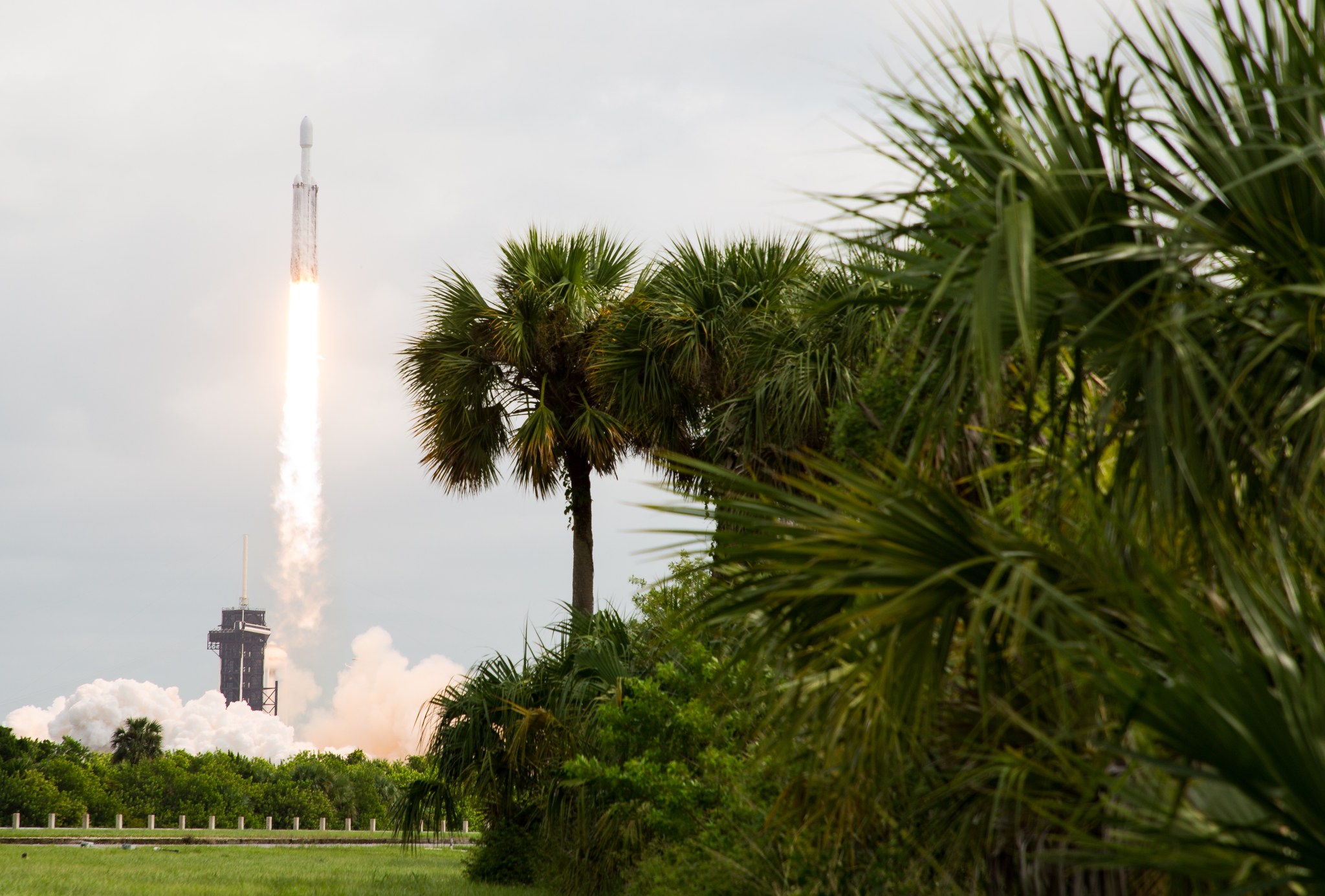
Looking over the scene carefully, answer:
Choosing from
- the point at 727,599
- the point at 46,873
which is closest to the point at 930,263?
the point at 727,599

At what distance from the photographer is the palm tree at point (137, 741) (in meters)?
66.9

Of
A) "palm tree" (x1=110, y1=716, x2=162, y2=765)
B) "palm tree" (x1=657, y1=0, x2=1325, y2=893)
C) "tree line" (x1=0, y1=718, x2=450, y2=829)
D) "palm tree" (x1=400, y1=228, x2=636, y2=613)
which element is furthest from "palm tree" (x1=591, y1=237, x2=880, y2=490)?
"palm tree" (x1=110, y1=716, x2=162, y2=765)

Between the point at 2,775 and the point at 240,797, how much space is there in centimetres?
933

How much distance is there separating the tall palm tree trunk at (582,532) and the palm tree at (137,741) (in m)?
54.2

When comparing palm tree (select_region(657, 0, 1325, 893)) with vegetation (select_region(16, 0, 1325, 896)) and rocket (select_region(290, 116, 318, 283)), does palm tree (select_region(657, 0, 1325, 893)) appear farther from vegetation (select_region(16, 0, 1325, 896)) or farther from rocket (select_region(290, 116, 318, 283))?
rocket (select_region(290, 116, 318, 283))

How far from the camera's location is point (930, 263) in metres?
5.15

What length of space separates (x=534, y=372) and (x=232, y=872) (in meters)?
9.88

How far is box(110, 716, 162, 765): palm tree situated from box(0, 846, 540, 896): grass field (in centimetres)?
3964

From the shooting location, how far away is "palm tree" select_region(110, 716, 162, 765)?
66875 mm

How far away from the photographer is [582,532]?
19969 millimetres

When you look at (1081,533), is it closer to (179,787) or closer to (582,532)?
(582,532)

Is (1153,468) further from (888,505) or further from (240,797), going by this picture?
(240,797)

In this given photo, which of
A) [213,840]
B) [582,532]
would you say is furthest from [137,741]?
[582,532]

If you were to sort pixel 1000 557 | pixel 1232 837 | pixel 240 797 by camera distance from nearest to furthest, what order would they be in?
pixel 1232 837 < pixel 1000 557 < pixel 240 797
